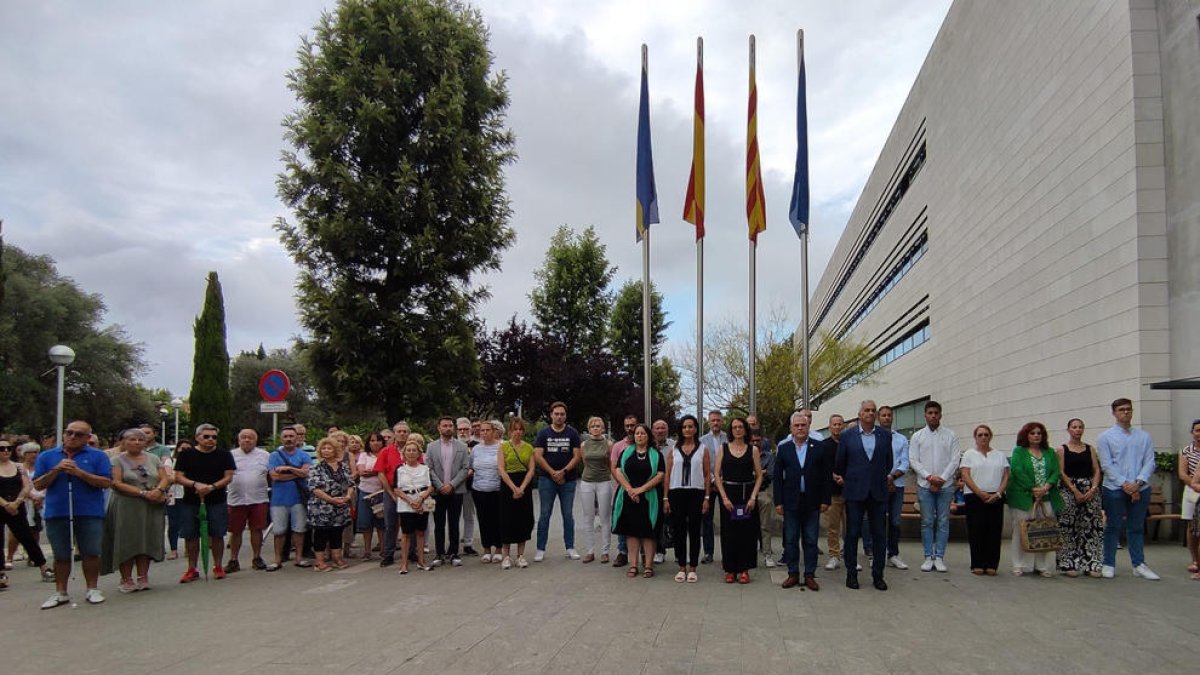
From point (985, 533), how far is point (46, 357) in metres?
40.9

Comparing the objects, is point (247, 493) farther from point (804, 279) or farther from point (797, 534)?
point (804, 279)

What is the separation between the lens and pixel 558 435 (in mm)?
10172

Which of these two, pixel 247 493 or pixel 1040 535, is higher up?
pixel 247 493

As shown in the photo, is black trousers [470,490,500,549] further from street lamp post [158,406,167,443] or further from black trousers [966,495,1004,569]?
street lamp post [158,406,167,443]

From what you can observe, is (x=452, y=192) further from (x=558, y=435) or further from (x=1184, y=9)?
(x=1184, y=9)

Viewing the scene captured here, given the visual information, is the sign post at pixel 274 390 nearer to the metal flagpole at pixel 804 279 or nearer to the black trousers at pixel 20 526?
the black trousers at pixel 20 526

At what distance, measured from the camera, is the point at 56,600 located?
7855 mm

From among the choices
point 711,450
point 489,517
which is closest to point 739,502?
point 711,450

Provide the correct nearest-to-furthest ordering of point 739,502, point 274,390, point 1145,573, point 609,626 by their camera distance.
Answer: point 609,626 → point 739,502 → point 1145,573 → point 274,390

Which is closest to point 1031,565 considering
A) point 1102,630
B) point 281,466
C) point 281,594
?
point 1102,630

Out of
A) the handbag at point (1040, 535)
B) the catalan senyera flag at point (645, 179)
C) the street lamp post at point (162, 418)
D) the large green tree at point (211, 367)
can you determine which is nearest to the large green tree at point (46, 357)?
the street lamp post at point (162, 418)

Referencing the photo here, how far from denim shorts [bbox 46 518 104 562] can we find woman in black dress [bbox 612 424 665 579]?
5366 mm

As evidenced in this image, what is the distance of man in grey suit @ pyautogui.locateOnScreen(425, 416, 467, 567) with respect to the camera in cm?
1006

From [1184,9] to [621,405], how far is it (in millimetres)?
23902
